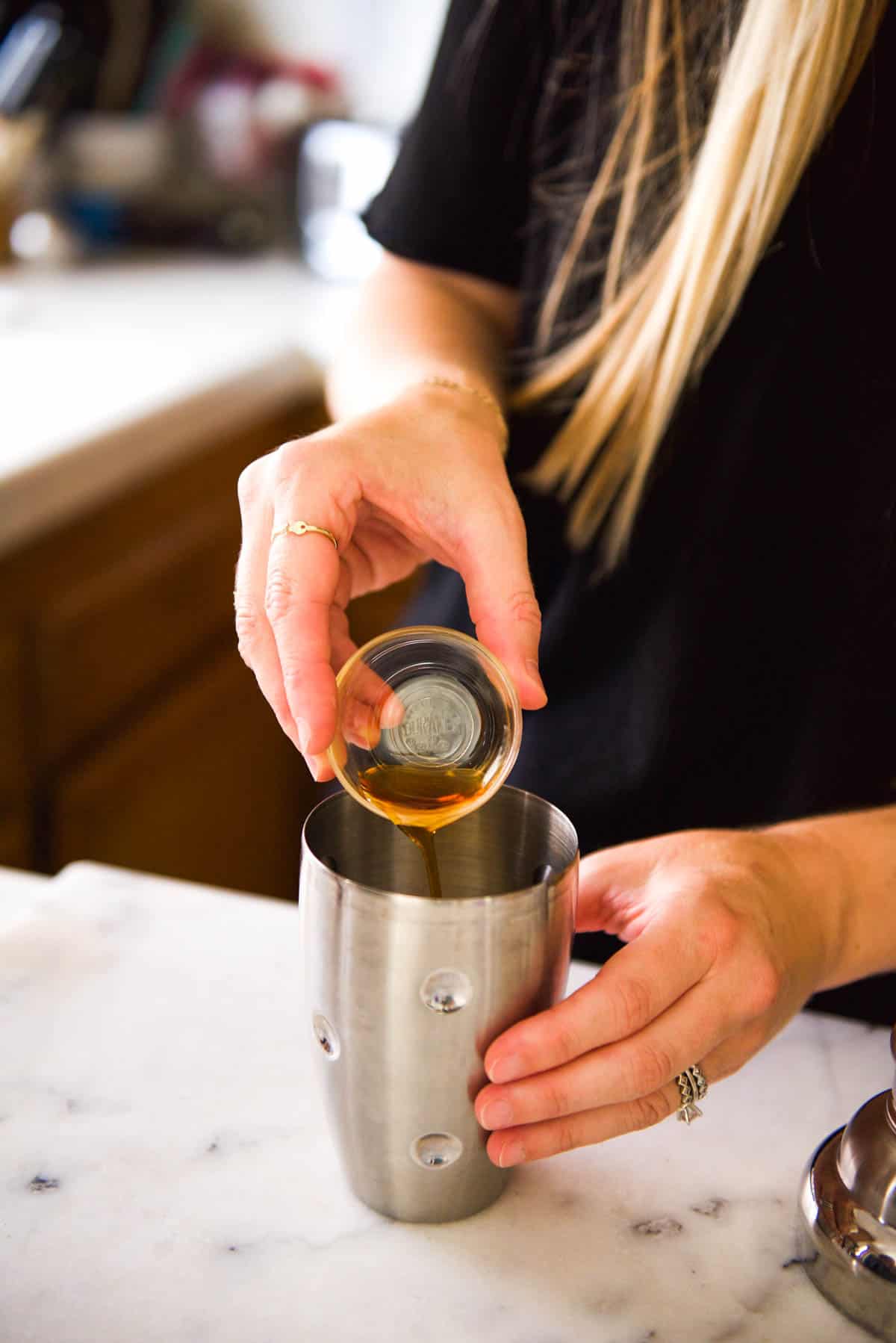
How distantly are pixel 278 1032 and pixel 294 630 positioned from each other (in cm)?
24

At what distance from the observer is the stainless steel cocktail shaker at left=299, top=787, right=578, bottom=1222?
0.56 m

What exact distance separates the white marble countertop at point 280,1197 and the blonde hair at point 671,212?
1.48 ft

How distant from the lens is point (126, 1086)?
67 cm

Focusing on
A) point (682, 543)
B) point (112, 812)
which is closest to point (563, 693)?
point (682, 543)

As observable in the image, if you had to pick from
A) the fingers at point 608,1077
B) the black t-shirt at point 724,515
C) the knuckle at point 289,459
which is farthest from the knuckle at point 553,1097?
the black t-shirt at point 724,515

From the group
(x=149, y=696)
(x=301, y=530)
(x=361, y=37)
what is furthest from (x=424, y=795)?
(x=361, y=37)

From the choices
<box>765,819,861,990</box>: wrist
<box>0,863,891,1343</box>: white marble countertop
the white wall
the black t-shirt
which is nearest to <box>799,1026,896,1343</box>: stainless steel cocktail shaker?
<box>0,863,891,1343</box>: white marble countertop

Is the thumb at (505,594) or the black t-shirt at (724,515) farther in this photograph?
the black t-shirt at (724,515)

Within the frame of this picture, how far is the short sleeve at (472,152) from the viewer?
1031 millimetres

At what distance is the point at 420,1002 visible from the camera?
1.86 ft

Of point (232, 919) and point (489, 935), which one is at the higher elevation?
point (489, 935)

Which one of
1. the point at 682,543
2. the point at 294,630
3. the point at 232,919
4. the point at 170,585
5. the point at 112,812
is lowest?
the point at 112,812

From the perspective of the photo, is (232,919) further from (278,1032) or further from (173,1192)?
(173,1192)

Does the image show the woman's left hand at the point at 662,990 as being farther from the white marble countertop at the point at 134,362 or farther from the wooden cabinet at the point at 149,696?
the wooden cabinet at the point at 149,696
